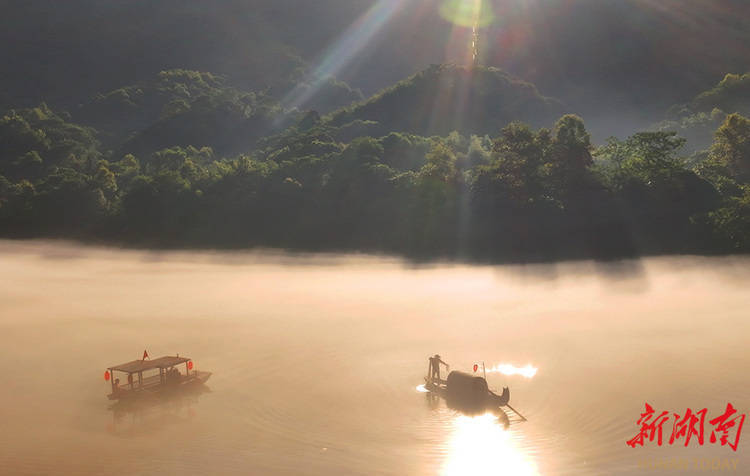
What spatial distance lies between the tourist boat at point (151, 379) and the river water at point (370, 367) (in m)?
0.82

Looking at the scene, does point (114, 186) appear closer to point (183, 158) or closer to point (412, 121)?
point (183, 158)

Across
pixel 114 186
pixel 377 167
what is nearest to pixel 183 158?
pixel 114 186

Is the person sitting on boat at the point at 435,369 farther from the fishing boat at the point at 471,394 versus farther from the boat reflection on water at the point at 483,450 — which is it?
the boat reflection on water at the point at 483,450

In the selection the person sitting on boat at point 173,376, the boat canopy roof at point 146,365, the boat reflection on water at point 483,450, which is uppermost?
the boat canopy roof at point 146,365

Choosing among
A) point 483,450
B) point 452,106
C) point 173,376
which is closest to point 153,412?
point 173,376

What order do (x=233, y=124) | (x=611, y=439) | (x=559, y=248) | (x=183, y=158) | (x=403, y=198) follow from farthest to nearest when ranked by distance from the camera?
1. (x=233, y=124)
2. (x=183, y=158)
3. (x=403, y=198)
4. (x=559, y=248)
5. (x=611, y=439)

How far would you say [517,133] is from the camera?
7675cm

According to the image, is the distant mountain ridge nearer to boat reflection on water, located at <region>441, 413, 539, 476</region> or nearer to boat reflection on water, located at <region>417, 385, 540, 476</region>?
boat reflection on water, located at <region>417, 385, 540, 476</region>

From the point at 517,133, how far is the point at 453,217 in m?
13.1

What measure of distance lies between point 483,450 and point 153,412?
14.8m

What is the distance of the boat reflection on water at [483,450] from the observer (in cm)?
2159

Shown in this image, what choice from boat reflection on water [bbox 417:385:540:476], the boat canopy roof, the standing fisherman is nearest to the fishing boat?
boat reflection on water [bbox 417:385:540:476]

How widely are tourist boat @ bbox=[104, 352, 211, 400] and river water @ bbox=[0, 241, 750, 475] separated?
82 cm

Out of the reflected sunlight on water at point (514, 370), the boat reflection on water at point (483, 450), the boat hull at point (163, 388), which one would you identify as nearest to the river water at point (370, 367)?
the boat reflection on water at point (483, 450)
